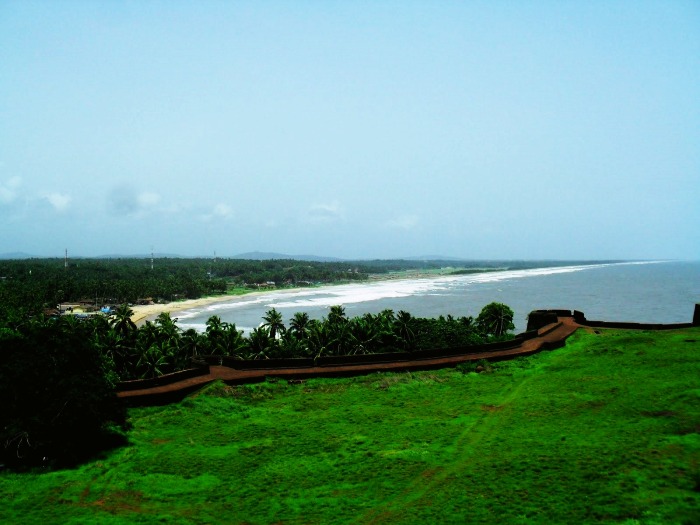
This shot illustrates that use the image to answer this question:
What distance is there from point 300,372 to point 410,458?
7.56 meters

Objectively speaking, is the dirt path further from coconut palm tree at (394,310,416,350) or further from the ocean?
the ocean

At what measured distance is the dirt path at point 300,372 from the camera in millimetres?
14680

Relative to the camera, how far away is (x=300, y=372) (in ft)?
56.6

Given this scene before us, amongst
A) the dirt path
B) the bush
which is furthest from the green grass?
the bush

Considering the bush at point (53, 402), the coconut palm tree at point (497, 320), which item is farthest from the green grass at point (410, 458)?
the coconut palm tree at point (497, 320)

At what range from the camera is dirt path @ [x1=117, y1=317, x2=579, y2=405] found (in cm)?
1468

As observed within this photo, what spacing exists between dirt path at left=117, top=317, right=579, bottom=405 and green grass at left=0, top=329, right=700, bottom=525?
1.83ft

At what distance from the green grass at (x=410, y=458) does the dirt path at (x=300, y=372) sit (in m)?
0.56

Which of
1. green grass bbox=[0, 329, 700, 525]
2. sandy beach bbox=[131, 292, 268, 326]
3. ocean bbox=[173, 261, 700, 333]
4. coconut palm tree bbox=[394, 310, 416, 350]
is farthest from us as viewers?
sandy beach bbox=[131, 292, 268, 326]

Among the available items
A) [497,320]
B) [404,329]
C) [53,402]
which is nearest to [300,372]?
[53,402]

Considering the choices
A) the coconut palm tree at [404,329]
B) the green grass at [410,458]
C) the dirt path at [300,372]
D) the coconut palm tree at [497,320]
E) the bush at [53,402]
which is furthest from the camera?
the coconut palm tree at [497,320]

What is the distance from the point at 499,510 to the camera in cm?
785

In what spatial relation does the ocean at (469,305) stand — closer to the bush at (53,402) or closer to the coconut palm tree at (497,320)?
the coconut palm tree at (497,320)

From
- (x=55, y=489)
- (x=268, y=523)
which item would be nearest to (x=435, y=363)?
(x=268, y=523)
